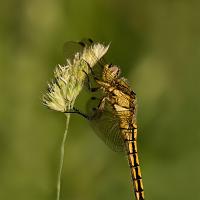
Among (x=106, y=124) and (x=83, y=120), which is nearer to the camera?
(x=106, y=124)

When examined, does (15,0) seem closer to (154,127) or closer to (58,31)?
(58,31)

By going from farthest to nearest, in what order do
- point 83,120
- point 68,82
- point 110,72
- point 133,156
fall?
point 83,120
point 133,156
point 110,72
point 68,82

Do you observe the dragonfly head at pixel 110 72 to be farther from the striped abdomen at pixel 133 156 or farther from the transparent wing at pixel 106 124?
the striped abdomen at pixel 133 156

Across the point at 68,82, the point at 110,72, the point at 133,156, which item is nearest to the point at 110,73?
the point at 110,72

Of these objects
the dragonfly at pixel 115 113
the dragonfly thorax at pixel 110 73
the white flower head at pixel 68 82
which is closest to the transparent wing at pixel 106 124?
the dragonfly at pixel 115 113

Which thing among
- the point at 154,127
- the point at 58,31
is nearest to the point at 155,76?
the point at 154,127

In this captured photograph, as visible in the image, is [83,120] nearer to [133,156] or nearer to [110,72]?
[133,156]

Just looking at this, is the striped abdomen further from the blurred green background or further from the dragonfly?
the blurred green background
